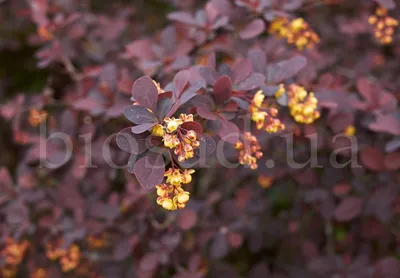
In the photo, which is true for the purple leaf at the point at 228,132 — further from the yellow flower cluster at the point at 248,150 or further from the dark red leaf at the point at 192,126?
the dark red leaf at the point at 192,126

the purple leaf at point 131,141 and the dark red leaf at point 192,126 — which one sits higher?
the dark red leaf at point 192,126

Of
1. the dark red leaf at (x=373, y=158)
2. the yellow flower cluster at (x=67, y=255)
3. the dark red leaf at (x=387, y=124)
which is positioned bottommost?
the yellow flower cluster at (x=67, y=255)

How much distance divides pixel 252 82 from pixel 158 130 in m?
0.31

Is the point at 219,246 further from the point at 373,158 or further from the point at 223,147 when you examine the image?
the point at 373,158

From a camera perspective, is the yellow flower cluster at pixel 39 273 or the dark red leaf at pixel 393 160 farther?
the yellow flower cluster at pixel 39 273

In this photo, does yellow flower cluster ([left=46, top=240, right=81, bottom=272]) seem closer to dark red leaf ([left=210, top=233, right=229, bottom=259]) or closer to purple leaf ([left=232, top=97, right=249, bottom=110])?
dark red leaf ([left=210, top=233, right=229, bottom=259])

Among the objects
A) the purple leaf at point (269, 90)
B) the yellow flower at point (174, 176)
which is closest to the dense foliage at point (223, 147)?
the purple leaf at point (269, 90)

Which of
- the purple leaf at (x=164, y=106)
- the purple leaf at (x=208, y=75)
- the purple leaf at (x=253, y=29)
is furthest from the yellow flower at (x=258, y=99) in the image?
the purple leaf at (x=253, y=29)

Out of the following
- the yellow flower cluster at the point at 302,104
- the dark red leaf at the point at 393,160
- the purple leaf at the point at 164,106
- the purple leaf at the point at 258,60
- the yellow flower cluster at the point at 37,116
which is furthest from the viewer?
the yellow flower cluster at the point at 37,116

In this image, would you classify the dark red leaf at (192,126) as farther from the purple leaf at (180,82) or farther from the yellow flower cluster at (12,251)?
the yellow flower cluster at (12,251)

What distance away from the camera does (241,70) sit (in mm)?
1231

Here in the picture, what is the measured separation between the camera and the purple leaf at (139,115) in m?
1.02

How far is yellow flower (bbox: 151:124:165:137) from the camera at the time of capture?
1.00 meters

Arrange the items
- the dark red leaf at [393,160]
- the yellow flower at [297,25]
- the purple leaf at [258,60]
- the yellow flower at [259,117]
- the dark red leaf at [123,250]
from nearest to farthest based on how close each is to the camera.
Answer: the yellow flower at [259,117], the purple leaf at [258,60], the yellow flower at [297,25], the dark red leaf at [393,160], the dark red leaf at [123,250]
